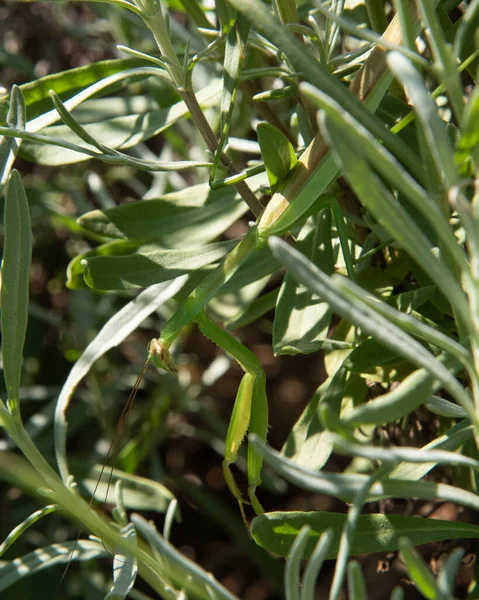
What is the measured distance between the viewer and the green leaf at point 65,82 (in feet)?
2.69

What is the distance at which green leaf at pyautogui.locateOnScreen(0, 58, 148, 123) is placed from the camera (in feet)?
2.69

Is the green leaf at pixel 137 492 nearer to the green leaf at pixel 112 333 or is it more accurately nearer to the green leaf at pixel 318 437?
the green leaf at pixel 112 333

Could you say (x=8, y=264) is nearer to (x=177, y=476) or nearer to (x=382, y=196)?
(x=382, y=196)

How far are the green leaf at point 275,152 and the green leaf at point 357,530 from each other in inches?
13.4

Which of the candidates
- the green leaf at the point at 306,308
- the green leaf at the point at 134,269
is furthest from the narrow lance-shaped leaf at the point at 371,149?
the green leaf at the point at 134,269

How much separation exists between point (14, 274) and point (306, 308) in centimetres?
34

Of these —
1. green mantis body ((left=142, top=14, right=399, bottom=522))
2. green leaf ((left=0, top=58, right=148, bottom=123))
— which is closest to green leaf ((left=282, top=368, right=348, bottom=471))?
green mantis body ((left=142, top=14, right=399, bottom=522))

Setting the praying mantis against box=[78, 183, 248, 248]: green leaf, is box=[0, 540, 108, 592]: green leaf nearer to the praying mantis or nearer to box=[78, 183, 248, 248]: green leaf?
the praying mantis

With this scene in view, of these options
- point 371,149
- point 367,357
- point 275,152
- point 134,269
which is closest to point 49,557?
point 134,269

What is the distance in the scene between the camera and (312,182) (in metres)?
0.62

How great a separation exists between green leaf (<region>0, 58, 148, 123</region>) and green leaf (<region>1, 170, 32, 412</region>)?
0.53 ft

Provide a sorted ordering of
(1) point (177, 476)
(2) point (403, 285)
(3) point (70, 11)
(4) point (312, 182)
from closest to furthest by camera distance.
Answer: (4) point (312, 182) < (2) point (403, 285) < (1) point (177, 476) < (3) point (70, 11)

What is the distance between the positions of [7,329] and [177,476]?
28.2 inches

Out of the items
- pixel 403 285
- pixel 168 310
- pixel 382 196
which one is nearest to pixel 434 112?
pixel 382 196
